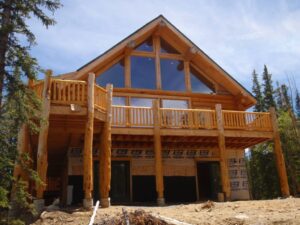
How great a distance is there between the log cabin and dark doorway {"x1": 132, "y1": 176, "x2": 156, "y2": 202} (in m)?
0.05

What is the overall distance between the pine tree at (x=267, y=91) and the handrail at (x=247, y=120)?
24.0 metres

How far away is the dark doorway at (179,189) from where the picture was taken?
17.1 m

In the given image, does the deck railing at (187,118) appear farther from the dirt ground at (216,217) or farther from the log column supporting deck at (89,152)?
the dirt ground at (216,217)

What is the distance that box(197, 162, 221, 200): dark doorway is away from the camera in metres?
17.6

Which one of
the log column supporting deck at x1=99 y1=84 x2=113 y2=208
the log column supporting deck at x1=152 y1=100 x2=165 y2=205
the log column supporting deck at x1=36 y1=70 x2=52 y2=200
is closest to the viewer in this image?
the log column supporting deck at x1=36 y1=70 x2=52 y2=200

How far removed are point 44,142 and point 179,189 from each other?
27.8ft

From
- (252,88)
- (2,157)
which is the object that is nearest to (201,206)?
(2,157)

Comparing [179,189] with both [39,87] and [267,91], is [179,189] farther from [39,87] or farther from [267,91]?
[267,91]

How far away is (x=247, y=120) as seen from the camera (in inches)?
643

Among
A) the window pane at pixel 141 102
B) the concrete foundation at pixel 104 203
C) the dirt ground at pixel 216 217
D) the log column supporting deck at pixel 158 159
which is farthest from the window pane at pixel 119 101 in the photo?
the dirt ground at pixel 216 217

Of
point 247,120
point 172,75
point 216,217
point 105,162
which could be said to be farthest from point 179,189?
point 216,217

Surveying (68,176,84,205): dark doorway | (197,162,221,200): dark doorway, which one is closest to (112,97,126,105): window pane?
(68,176,84,205): dark doorway

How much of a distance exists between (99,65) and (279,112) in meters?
26.8

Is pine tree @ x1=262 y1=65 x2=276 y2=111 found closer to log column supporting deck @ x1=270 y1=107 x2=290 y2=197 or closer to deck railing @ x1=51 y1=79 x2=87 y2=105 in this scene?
log column supporting deck @ x1=270 y1=107 x2=290 y2=197
